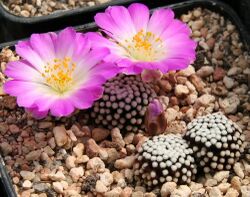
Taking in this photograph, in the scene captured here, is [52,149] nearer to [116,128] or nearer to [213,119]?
[116,128]

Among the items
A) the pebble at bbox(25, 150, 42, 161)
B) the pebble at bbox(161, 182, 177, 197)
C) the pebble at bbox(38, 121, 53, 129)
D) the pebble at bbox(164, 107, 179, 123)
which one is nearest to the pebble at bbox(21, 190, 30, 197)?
the pebble at bbox(25, 150, 42, 161)

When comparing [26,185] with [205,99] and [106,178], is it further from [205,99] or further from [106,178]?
[205,99]

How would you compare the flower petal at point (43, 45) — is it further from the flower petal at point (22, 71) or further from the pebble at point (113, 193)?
the pebble at point (113, 193)

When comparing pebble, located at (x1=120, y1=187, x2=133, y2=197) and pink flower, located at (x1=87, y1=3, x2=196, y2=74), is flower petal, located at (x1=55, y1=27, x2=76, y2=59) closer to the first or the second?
pink flower, located at (x1=87, y1=3, x2=196, y2=74)

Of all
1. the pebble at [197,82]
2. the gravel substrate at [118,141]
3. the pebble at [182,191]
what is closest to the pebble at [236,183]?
the gravel substrate at [118,141]

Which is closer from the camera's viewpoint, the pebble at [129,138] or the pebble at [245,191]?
the pebble at [245,191]

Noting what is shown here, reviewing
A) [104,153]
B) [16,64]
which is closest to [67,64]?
[16,64]

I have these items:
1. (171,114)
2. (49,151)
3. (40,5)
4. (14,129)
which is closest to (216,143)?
(171,114)
